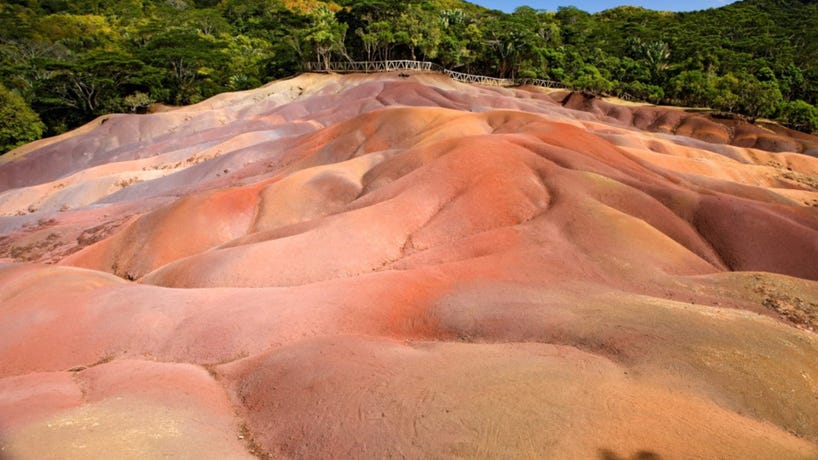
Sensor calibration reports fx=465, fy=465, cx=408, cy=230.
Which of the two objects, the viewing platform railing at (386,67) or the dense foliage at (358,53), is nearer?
the dense foliage at (358,53)

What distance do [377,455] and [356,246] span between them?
923 cm

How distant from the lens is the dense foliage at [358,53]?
56500 millimetres

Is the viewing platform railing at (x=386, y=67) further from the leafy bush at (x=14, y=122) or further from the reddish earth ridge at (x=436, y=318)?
the reddish earth ridge at (x=436, y=318)

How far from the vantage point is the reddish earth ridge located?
21.4 ft

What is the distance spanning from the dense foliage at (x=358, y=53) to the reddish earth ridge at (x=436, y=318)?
1580 inches

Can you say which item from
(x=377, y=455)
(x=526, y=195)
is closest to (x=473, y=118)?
(x=526, y=195)

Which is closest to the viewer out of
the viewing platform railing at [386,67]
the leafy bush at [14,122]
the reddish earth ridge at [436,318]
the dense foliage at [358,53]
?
the reddish earth ridge at [436,318]

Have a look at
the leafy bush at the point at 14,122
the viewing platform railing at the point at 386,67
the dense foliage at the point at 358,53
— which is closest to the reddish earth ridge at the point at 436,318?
the leafy bush at the point at 14,122

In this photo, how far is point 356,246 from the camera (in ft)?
49.1

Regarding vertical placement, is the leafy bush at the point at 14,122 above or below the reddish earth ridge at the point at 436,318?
below

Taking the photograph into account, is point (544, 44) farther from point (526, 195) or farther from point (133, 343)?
point (133, 343)

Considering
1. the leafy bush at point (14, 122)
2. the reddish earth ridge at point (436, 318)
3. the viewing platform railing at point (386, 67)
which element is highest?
the viewing platform railing at point (386, 67)

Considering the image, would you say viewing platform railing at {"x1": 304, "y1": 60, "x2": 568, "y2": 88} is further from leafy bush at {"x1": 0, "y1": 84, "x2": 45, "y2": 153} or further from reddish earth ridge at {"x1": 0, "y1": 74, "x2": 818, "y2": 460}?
reddish earth ridge at {"x1": 0, "y1": 74, "x2": 818, "y2": 460}

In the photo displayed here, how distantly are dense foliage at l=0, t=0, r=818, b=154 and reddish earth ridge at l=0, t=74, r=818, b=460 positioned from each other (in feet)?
132
